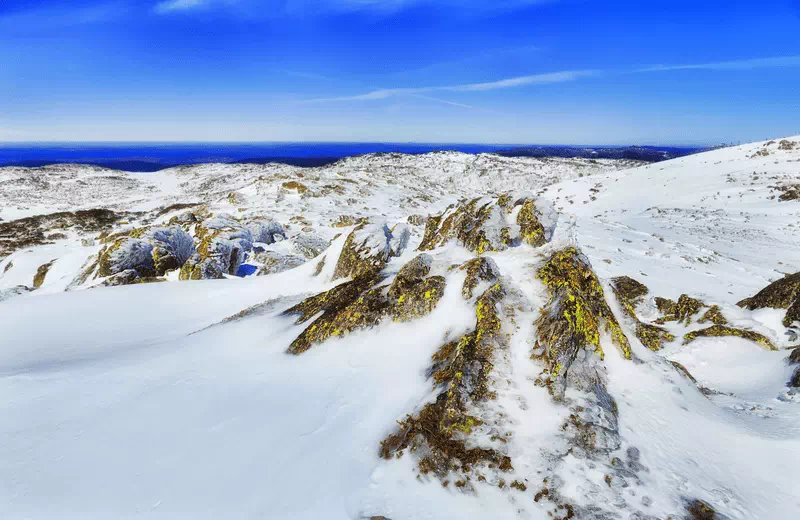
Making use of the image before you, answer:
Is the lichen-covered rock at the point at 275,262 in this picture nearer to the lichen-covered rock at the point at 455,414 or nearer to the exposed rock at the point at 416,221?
the exposed rock at the point at 416,221

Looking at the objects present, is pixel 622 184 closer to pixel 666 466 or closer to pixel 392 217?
pixel 392 217

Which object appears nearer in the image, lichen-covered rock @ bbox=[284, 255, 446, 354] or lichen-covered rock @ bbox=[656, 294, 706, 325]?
lichen-covered rock @ bbox=[284, 255, 446, 354]

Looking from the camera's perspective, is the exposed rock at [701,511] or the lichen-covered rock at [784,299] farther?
the lichen-covered rock at [784,299]

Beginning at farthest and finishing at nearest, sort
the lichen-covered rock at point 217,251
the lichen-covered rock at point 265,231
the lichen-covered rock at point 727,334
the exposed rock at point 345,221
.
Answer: the exposed rock at point 345,221 < the lichen-covered rock at point 265,231 < the lichen-covered rock at point 217,251 < the lichen-covered rock at point 727,334

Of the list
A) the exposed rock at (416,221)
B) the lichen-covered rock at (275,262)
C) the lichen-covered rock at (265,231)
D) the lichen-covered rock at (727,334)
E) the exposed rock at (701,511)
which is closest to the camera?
the exposed rock at (701,511)

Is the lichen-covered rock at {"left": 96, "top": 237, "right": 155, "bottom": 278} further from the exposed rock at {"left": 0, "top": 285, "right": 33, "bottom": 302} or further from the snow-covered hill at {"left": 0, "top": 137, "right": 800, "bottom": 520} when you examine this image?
the snow-covered hill at {"left": 0, "top": 137, "right": 800, "bottom": 520}

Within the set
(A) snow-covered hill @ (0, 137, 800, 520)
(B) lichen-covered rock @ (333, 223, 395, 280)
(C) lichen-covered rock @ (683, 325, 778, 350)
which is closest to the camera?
(A) snow-covered hill @ (0, 137, 800, 520)

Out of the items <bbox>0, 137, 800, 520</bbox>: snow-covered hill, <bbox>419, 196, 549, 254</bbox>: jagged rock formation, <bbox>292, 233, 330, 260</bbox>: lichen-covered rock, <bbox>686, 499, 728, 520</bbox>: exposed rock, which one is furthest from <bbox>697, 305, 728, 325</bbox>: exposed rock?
<bbox>292, 233, 330, 260</bbox>: lichen-covered rock

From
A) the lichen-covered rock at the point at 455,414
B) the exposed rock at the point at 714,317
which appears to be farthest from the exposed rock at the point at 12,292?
the exposed rock at the point at 714,317
